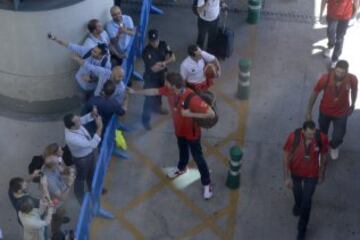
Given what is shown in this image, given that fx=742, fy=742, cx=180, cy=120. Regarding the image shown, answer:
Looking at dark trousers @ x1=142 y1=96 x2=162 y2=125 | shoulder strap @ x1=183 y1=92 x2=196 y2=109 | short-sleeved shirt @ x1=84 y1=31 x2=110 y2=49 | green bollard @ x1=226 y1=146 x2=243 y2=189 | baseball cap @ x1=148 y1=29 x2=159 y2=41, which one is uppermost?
baseball cap @ x1=148 y1=29 x2=159 y2=41

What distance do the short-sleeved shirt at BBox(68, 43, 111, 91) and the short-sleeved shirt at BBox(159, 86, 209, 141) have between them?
4.01 feet

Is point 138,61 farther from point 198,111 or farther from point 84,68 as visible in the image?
point 198,111

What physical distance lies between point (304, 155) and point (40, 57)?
4.68m

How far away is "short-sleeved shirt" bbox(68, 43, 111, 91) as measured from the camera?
35.7 feet

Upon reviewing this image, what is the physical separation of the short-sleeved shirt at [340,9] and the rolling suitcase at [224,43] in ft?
5.71

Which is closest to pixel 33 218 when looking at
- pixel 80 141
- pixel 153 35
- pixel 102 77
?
pixel 80 141

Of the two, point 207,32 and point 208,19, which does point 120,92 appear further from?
point 207,32

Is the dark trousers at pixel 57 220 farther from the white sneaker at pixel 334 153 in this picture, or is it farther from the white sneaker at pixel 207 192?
the white sneaker at pixel 334 153

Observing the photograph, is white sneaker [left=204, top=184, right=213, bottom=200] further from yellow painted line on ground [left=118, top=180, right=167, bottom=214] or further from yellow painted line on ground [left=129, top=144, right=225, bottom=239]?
yellow painted line on ground [left=118, top=180, right=167, bottom=214]

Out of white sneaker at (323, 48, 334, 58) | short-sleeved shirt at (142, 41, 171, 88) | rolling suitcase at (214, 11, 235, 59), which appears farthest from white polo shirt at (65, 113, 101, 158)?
white sneaker at (323, 48, 334, 58)

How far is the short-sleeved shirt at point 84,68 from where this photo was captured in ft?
35.7

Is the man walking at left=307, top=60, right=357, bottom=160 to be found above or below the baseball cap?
below

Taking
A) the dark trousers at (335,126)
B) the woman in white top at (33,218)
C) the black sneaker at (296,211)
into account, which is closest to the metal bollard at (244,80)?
the dark trousers at (335,126)

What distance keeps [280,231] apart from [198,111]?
2.10 meters
